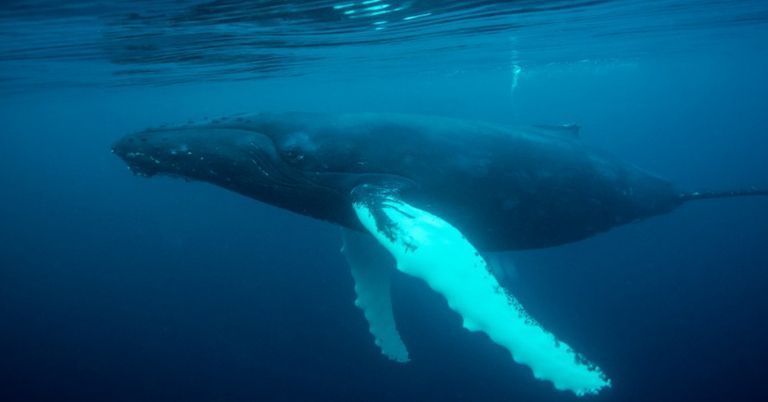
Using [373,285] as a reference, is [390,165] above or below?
above

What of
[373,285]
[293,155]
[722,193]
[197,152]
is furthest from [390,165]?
[722,193]

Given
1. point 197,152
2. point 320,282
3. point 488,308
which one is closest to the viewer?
point 488,308

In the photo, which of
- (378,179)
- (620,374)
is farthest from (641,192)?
(620,374)

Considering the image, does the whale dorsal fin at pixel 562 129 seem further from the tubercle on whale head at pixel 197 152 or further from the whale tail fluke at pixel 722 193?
the tubercle on whale head at pixel 197 152

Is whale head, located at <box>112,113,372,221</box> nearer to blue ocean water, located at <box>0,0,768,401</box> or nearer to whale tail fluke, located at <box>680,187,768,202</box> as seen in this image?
blue ocean water, located at <box>0,0,768,401</box>

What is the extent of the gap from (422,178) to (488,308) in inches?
86.6

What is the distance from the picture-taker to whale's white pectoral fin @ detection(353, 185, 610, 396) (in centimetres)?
510

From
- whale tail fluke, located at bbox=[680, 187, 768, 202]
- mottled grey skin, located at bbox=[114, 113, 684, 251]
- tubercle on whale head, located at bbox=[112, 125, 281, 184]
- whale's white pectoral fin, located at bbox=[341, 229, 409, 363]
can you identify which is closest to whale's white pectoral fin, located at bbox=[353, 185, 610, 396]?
mottled grey skin, located at bbox=[114, 113, 684, 251]

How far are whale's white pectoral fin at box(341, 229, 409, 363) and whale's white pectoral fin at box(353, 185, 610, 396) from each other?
417 centimetres

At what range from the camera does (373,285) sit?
966cm

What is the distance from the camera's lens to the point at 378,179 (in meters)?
6.58

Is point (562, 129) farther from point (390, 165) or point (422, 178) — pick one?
point (390, 165)

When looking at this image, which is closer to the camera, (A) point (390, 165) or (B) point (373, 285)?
(A) point (390, 165)

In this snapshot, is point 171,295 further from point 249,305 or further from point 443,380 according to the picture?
point 443,380
